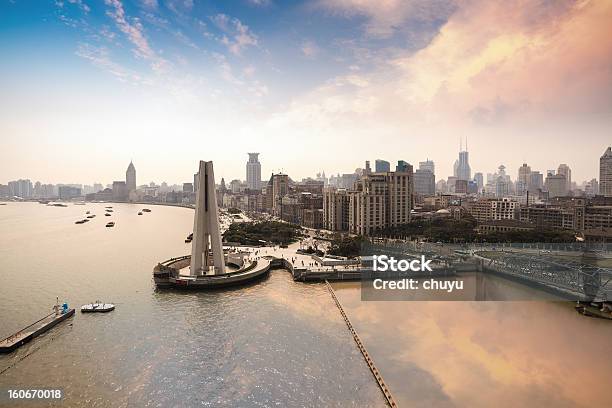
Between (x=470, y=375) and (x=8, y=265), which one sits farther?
(x=8, y=265)

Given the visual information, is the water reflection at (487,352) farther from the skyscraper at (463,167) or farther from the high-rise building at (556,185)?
the skyscraper at (463,167)

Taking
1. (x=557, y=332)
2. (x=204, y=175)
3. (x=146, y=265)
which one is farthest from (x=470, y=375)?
(x=146, y=265)

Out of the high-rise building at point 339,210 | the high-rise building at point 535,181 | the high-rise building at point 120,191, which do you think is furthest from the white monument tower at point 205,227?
the high-rise building at point 120,191

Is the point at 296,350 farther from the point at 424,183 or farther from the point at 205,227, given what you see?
the point at 424,183

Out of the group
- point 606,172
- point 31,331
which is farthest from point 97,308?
point 606,172

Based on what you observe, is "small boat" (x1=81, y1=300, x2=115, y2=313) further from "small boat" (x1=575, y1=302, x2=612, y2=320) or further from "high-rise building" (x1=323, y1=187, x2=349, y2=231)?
"high-rise building" (x1=323, y1=187, x2=349, y2=231)

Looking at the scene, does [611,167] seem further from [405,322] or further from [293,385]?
[293,385]

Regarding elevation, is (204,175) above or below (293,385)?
above

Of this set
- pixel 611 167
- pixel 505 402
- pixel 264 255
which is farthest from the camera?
pixel 611 167

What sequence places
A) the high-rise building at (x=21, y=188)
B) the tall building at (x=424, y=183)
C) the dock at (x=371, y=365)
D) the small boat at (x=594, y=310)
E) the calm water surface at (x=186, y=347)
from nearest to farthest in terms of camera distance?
the dock at (x=371, y=365), the calm water surface at (x=186, y=347), the small boat at (x=594, y=310), the tall building at (x=424, y=183), the high-rise building at (x=21, y=188)
